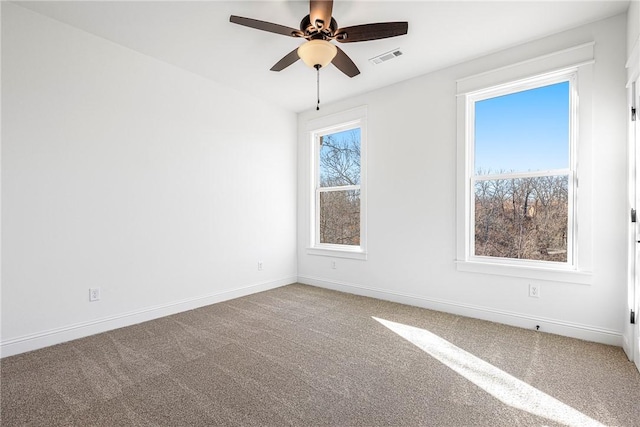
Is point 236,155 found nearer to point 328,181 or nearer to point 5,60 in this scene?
point 328,181

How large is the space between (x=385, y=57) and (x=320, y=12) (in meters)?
1.31

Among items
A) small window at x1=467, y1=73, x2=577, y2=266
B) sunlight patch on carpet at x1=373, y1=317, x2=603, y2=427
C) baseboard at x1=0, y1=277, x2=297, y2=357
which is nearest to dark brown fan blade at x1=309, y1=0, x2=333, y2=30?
small window at x1=467, y1=73, x2=577, y2=266

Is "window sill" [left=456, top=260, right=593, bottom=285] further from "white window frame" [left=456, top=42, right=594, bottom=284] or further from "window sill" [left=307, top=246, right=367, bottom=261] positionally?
"window sill" [left=307, top=246, right=367, bottom=261]

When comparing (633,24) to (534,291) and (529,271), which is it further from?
(534,291)

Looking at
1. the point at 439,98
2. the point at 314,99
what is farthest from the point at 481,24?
the point at 314,99

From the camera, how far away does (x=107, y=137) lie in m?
2.94

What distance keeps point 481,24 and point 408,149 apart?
4.65 ft

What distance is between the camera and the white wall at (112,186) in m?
2.47

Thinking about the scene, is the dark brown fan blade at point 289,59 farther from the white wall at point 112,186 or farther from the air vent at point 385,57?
the white wall at point 112,186

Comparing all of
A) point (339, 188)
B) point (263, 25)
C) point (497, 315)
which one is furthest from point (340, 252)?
point (263, 25)

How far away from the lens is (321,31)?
2.30 metres

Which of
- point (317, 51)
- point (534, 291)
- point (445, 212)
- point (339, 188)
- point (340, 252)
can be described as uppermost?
point (317, 51)

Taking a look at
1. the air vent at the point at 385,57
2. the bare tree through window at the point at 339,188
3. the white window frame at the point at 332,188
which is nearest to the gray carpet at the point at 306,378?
the white window frame at the point at 332,188

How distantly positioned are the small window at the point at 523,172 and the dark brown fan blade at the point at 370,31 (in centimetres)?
153
